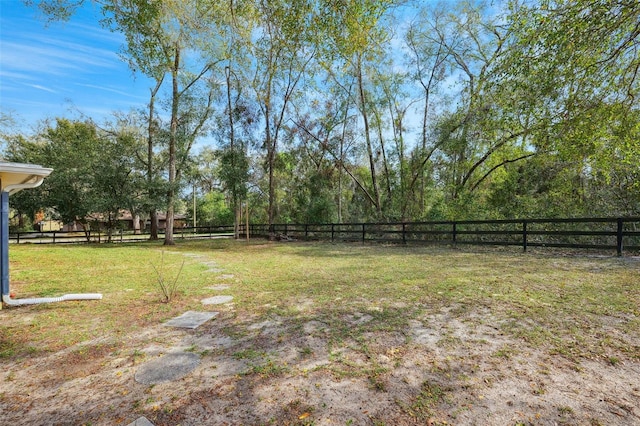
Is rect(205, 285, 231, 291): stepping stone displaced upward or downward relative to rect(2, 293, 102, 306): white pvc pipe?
downward

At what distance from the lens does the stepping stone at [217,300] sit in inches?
149

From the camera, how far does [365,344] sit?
2490 millimetres

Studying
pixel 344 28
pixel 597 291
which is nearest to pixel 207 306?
pixel 344 28

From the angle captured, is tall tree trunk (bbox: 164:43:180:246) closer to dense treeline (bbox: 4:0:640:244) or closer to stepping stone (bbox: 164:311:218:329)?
dense treeline (bbox: 4:0:640:244)

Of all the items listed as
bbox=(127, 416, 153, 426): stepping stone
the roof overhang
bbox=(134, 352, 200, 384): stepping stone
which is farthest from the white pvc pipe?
bbox=(127, 416, 153, 426): stepping stone

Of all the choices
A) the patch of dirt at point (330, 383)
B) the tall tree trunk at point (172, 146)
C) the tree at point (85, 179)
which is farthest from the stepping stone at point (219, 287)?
the tree at point (85, 179)

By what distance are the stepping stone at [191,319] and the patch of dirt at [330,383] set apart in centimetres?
26

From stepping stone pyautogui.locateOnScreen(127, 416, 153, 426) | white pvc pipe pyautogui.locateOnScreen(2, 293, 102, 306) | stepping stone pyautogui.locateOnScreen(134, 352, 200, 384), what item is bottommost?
stepping stone pyautogui.locateOnScreen(134, 352, 200, 384)

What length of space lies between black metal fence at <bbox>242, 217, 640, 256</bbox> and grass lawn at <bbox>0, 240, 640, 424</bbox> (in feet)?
7.02

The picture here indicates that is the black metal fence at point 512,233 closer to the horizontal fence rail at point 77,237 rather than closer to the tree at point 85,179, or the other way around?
the tree at point 85,179

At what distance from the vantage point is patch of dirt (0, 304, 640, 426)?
62.7 inches

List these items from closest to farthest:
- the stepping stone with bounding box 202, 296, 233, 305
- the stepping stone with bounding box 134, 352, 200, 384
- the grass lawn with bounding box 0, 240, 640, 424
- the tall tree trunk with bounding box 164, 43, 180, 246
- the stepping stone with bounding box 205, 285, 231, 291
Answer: the grass lawn with bounding box 0, 240, 640, 424
the stepping stone with bounding box 134, 352, 200, 384
the stepping stone with bounding box 202, 296, 233, 305
the stepping stone with bounding box 205, 285, 231, 291
the tall tree trunk with bounding box 164, 43, 180, 246

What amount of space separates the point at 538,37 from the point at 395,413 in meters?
4.60

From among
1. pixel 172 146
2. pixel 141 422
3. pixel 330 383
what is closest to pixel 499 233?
pixel 330 383
